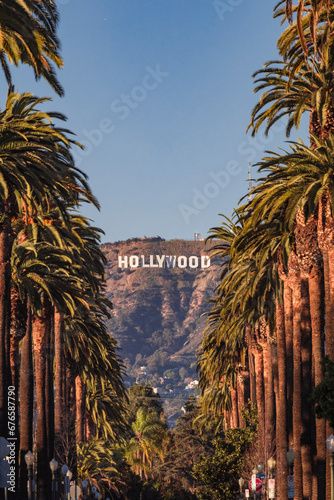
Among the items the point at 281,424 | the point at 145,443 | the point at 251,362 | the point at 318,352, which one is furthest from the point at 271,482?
the point at 145,443

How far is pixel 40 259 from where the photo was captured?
4919 centimetres

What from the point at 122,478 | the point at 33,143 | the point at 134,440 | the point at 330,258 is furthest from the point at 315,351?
the point at 134,440

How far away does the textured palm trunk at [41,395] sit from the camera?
51.4 metres

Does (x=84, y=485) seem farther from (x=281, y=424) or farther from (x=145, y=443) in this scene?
(x=145, y=443)

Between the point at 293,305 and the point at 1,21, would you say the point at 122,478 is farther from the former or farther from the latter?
the point at 1,21

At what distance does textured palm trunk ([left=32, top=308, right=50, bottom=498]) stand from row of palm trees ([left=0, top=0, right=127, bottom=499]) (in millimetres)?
50

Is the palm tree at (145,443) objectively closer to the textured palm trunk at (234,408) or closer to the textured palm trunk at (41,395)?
the textured palm trunk at (234,408)

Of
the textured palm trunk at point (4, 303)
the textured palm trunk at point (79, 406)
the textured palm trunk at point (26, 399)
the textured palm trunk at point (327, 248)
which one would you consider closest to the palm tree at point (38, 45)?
the textured palm trunk at point (4, 303)

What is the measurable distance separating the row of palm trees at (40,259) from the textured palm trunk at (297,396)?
1007 centimetres

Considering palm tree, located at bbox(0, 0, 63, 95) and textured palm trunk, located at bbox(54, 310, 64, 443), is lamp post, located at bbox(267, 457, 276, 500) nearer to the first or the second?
textured palm trunk, located at bbox(54, 310, 64, 443)

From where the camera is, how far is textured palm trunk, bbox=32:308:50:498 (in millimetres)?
51438

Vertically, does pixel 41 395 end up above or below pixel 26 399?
above

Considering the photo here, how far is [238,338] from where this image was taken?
250 ft

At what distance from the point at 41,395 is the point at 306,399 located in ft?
45.1
